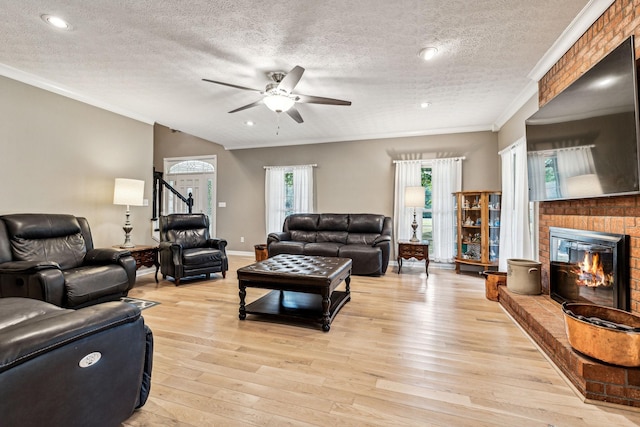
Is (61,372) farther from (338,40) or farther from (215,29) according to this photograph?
(338,40)

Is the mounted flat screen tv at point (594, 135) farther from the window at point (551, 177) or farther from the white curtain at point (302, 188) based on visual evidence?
the white curtain at point (302, 188)

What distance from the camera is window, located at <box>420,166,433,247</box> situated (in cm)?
548

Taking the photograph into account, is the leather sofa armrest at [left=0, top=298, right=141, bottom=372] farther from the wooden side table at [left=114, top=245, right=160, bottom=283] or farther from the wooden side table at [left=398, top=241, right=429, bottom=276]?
the wooden side table at [left=398, top=241, right=429, bottom=276]

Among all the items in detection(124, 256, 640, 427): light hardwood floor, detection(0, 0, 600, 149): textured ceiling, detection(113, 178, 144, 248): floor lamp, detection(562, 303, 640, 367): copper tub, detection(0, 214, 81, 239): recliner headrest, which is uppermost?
detection(0, 0, 600, 149): textured ceiling

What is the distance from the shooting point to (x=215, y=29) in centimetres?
241

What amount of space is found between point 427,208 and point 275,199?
3.12 m

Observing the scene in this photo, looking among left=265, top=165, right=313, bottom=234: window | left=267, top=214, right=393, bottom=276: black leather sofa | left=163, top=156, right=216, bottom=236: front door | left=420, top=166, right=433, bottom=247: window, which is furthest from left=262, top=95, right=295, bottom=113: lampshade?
left=163, top=156, right=216, bottom=236: front door

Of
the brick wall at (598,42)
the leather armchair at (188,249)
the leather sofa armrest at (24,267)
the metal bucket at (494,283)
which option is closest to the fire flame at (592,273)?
the metal bucket at (494,283)

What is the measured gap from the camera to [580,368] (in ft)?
5.56

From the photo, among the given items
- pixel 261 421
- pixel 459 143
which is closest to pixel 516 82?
pixel 459 143

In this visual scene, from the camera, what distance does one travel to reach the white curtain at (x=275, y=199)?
252 inches

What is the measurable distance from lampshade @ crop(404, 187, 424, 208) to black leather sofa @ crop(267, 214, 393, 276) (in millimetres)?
497

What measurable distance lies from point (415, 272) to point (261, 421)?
4028mm

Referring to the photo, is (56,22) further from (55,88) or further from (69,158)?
(69,158)
